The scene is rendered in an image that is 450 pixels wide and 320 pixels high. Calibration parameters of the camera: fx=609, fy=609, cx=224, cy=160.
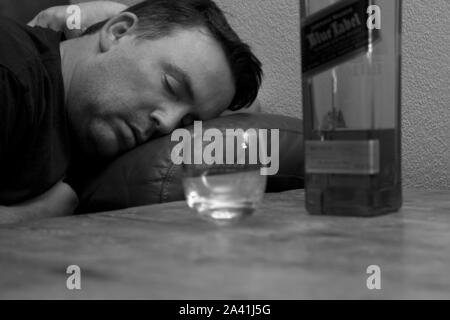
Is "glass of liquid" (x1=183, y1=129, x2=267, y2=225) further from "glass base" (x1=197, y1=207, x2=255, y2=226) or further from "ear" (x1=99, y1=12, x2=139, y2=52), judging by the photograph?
"ear" (x1=99, y1=12, x2=139, y2=52)

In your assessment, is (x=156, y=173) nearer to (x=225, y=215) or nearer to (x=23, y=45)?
(x=23, y=45)

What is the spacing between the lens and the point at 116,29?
4.49ft

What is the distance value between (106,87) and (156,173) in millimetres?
261

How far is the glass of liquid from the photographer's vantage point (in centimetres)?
63

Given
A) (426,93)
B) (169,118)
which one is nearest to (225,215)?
(169,118)

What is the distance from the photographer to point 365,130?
2.15ft

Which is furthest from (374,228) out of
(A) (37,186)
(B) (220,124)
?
(A) (37,186)

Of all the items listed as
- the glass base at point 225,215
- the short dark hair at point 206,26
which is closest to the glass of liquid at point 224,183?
the glass base at point 225,215

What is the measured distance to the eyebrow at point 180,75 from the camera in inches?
49.2

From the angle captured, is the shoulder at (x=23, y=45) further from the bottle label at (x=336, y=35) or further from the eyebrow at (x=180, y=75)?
the bottle label at (x=336, y=35)

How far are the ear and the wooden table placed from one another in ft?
→ 2.31

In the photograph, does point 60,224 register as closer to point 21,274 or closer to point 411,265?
point 21,274

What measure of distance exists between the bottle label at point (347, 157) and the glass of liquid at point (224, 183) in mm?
66

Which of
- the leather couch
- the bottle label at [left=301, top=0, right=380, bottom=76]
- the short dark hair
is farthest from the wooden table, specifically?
the short dark hair
